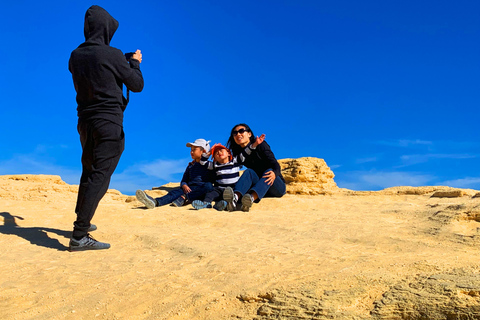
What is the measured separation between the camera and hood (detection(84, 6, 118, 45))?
4059mm

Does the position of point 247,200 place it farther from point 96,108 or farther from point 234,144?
point 96,108

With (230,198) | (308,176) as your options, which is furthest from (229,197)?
(308,176)

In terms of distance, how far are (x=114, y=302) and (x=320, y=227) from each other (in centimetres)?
269

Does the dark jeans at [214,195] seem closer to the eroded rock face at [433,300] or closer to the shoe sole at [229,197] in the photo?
the shoe sole at [229,197]

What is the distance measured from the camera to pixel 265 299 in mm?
2367

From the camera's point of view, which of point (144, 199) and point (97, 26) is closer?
point (97, 26)

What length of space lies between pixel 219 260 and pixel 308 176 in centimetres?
730

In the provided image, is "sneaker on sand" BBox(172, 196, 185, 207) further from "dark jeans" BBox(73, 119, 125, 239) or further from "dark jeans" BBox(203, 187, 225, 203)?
"dark jeans" BBox(73, 119, 125, 239)

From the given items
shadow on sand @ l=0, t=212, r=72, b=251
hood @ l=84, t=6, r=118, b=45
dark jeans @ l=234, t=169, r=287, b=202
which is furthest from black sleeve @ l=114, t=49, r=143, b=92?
dark jeans @ l=234, t=169, r=287, b=202

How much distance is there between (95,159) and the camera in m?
3.96

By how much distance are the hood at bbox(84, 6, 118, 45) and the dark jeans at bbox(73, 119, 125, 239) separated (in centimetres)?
91

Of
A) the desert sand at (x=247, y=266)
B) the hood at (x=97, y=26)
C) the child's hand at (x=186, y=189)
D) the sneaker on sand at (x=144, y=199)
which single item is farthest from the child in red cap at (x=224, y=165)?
the hood at (x=97, y=26)

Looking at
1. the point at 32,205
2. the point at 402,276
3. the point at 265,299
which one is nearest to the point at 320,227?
the point at 402,276

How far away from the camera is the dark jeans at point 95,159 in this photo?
393 cm
